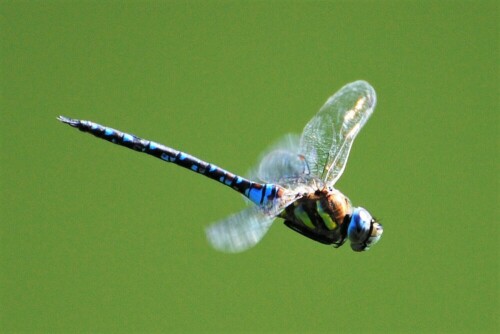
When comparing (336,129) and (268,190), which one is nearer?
(268,190)

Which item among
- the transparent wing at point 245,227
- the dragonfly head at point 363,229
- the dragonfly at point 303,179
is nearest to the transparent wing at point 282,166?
the dragonfly at point 303,179

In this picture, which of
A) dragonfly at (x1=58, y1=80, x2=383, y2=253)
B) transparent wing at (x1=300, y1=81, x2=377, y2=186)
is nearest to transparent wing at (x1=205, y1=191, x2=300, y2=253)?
dragonfly at (x1=58, y1=80, x2=383, y2=253)

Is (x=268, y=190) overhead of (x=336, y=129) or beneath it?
beneath

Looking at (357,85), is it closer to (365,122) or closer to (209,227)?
(365,122)

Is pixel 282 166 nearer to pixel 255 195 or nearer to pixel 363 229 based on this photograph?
pixel 255 195

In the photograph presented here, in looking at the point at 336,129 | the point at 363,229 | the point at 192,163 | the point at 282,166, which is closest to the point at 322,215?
the point at 363,229
